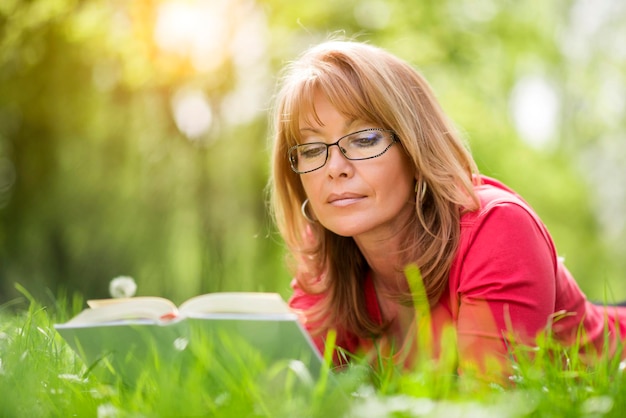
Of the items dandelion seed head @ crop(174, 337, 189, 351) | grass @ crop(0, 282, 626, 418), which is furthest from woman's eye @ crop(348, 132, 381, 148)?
dandelion seed head @ crop(174, 337, 189, 351)

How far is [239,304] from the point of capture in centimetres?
164

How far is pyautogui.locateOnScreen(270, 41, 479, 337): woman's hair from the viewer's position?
256 cm

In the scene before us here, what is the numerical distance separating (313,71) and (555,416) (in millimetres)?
1600

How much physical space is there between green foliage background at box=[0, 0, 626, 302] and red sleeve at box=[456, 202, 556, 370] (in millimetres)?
2195

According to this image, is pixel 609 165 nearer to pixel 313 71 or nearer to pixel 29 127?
pixel 29 127

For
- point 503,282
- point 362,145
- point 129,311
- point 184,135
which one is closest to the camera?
point 129,311

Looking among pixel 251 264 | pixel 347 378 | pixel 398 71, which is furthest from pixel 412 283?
pixel 251 264

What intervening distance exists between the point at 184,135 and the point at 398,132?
8.66 m

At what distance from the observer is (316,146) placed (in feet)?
8.64

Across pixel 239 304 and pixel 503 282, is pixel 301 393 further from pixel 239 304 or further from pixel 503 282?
pixel 503 282

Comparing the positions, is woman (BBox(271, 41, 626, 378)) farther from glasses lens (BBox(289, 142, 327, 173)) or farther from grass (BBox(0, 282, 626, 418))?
grass (BBox(0, 282, 626, 418))

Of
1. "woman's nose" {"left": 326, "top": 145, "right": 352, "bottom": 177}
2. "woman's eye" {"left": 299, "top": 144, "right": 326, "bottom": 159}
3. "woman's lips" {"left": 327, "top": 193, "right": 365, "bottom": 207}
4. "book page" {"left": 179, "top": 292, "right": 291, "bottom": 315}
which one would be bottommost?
"book page" {"left": 179, "top": 292, "right": 291, "bottom": 315}

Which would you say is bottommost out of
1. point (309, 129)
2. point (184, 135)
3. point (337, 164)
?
point (184, 135)

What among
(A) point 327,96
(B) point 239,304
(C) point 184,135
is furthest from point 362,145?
(C) point 184,135
